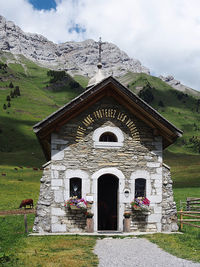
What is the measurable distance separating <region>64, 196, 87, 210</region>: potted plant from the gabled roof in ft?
10.6

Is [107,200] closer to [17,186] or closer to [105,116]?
[105,116]

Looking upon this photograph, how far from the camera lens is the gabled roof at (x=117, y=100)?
14703mm

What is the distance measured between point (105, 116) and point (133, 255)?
728 centimetres

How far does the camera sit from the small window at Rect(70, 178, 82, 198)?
49.4ft

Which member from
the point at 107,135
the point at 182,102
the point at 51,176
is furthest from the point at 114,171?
the point at 182,102

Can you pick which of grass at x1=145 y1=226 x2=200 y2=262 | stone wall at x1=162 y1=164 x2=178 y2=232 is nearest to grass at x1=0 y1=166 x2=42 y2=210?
stone wall at x1=162 y1=164 x2=178 y2=232

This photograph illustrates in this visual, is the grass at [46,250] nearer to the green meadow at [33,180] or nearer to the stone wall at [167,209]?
the green meadow at [33,180]

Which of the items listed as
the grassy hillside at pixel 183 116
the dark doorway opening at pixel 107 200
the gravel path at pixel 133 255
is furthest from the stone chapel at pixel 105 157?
the grassy hillside at pixel 183 116

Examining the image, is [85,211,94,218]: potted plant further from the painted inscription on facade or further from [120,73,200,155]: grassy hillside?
[120,73,200,155]: grassy hillside

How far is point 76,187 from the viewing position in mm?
15102

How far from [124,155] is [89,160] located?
179 centimetres

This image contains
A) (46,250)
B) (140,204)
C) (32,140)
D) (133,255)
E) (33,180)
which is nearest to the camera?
(133,255)

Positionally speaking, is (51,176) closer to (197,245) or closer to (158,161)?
(158,161)

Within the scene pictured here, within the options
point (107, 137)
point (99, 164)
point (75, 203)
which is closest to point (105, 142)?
point (107, 137)
